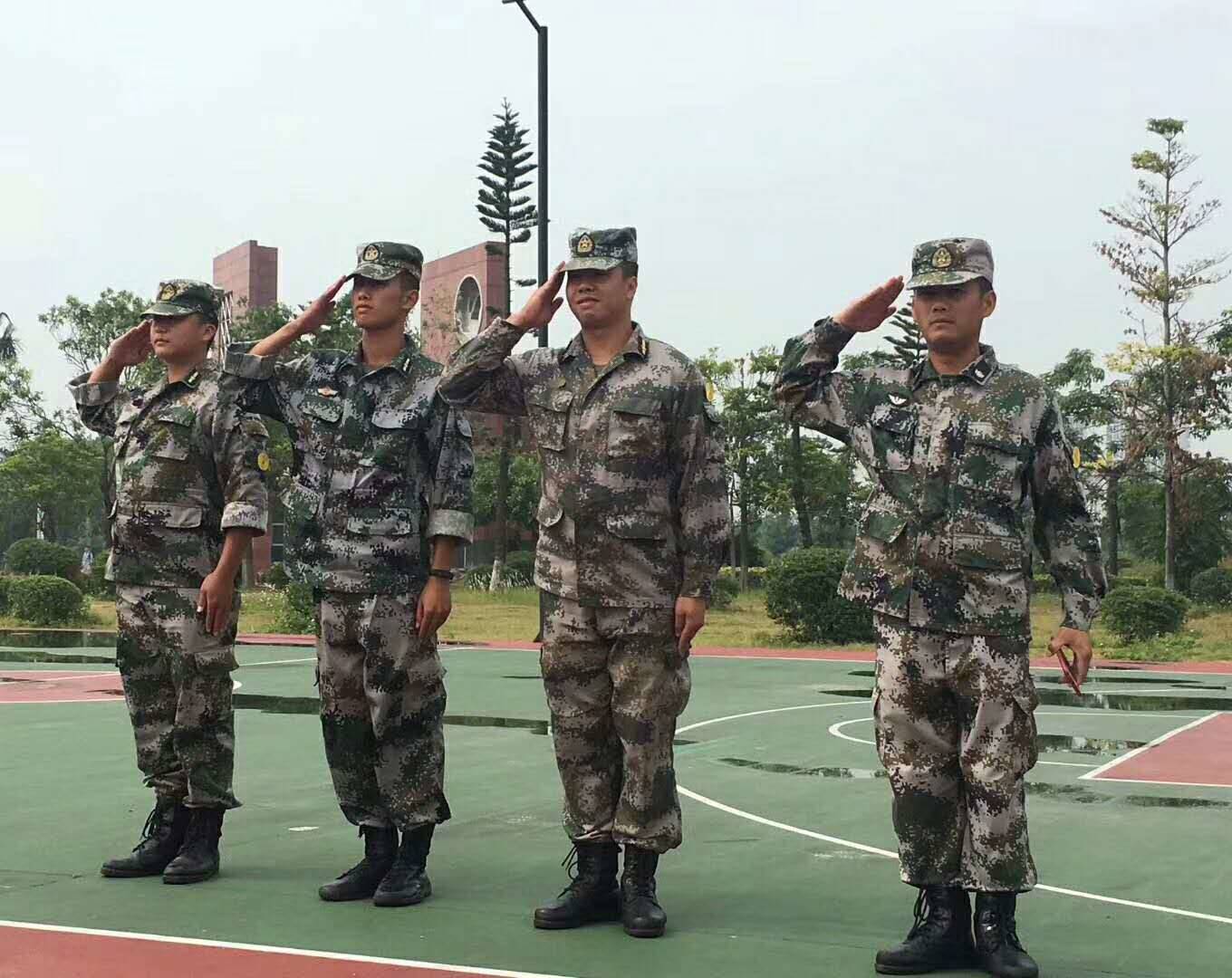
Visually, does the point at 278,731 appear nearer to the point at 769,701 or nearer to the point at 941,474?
the point at 769,701

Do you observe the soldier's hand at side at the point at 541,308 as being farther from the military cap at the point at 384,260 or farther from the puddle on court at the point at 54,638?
the puddle on court at the point at 54,638

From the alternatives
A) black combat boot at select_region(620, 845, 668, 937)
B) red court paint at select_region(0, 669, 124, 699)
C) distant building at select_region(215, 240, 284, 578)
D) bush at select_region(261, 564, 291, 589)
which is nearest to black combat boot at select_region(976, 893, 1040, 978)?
black combat boot at select_region(620, 845, 668, 937)

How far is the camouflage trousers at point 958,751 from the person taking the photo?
4156 mm

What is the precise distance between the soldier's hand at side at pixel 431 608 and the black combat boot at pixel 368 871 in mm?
702

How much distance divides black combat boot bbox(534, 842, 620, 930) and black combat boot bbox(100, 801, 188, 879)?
5.02ft

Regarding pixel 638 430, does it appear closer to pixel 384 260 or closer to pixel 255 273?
pixel 384 260

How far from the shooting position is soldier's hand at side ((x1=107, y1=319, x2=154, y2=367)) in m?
5.75

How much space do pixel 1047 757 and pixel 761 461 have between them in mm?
36288

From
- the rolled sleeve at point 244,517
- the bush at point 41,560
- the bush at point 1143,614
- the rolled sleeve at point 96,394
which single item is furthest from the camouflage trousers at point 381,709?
the bush at point 41,560

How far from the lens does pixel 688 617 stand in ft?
15.3

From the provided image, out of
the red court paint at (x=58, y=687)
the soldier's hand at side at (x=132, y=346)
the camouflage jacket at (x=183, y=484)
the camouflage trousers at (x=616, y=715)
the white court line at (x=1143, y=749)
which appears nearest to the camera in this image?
the camouflage trousers at (x=616, y=715)

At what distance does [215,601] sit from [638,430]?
1.66 meters

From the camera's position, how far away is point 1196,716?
12.1m

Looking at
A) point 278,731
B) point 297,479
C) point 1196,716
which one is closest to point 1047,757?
point 1196,716
